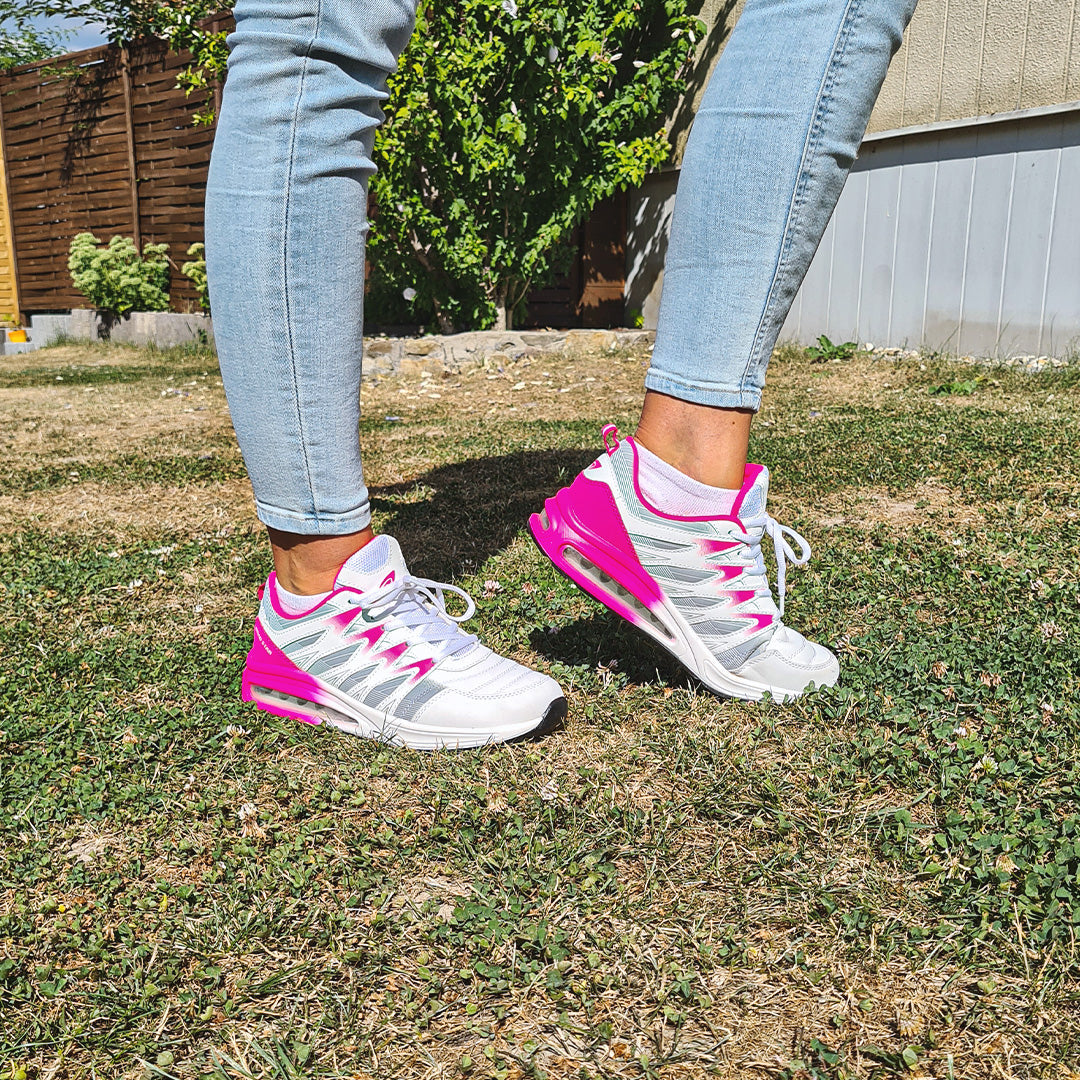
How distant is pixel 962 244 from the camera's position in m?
5.66

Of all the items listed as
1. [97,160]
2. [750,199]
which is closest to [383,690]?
[750,199]

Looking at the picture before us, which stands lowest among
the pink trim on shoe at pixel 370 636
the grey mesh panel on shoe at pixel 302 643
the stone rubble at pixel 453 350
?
the stone rubble at pixel 453 350

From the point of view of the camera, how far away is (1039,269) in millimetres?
5250

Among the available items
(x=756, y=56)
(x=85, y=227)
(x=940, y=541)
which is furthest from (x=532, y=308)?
(x=756, y=56)

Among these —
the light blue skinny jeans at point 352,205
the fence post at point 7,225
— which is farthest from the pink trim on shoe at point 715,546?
the fence post at point 7,225

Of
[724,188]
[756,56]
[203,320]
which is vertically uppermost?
[756,56]

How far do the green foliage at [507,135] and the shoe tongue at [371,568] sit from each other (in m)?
5.19

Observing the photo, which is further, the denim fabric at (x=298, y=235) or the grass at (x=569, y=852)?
the denim fabric at (x=298, y=235)

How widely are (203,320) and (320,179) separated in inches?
330

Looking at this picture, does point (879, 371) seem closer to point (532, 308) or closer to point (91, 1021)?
point (532, 308)

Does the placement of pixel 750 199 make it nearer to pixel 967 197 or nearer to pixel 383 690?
pixel 383 690

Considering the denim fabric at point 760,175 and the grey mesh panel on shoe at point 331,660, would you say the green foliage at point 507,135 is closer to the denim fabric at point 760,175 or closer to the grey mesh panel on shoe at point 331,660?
→ the denim fabric at point 760,175

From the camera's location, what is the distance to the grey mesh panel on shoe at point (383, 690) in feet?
4.85

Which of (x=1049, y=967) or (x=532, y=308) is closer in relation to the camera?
(x=1049, y=967)
